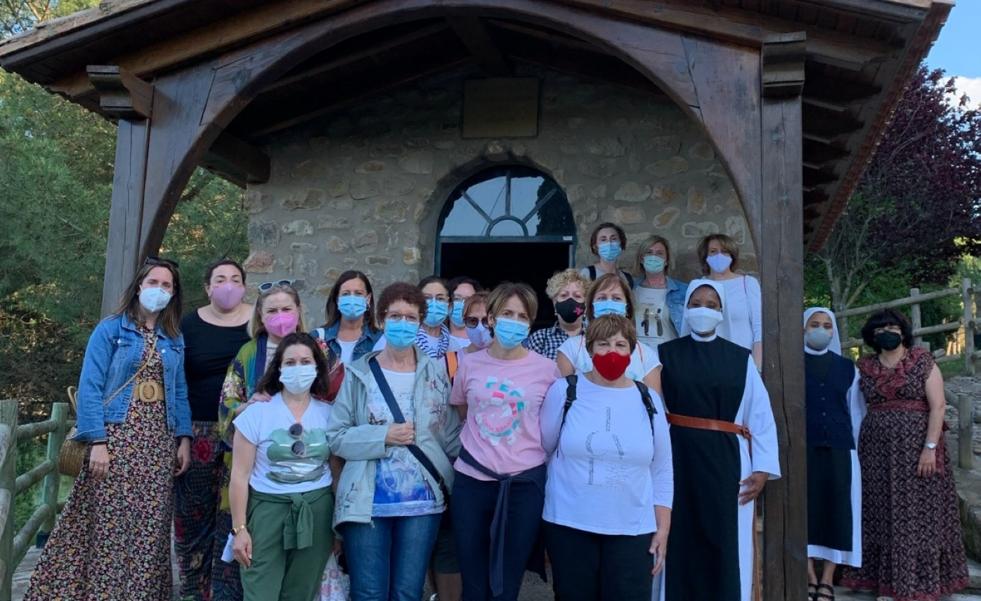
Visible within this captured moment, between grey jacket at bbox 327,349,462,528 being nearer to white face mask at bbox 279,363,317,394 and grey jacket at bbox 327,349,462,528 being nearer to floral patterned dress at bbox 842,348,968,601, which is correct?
white face mask at bbox 279,363,317,394

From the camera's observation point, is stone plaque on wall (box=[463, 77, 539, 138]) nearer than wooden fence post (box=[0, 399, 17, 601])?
No

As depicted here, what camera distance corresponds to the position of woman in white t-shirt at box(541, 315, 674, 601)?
2.88m

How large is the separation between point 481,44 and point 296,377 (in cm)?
332

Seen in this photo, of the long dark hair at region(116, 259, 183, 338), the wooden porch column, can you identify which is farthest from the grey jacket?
the wooden porch column

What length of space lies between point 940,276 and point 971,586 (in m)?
13.4

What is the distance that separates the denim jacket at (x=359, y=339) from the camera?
3.61 m

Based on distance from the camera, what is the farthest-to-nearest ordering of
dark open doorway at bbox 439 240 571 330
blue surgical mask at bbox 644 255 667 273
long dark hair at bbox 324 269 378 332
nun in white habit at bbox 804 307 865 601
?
dark open doorway at bbox 439 240 571 330
blue surgical mask at bbox 644 255 667 273
nun in white habit at bbox 804 307 865 601
long dark hair at bbox 324 269 378 332

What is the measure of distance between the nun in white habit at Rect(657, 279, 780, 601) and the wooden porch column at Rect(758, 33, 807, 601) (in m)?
0.30

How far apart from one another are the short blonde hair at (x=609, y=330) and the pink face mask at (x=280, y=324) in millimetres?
1324

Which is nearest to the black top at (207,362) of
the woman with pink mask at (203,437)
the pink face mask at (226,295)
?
the woman with pink mask at (203,437)

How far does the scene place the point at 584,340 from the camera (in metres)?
3.29

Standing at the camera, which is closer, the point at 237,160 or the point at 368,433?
the point at 368,433

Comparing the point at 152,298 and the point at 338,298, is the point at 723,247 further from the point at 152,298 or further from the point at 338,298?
the point at 152,298

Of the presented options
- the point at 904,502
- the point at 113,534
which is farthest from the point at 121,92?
the point at 904,502
